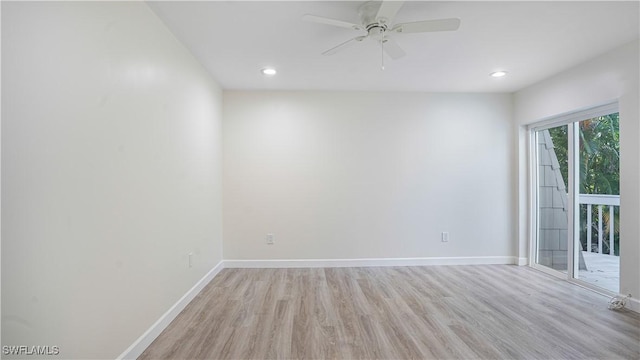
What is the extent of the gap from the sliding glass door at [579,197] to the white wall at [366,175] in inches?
14.3

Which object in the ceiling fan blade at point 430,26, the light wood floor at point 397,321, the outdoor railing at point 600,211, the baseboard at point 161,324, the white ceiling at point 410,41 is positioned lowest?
the light wood floor at point 397,321

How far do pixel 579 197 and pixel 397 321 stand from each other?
8.65 ft

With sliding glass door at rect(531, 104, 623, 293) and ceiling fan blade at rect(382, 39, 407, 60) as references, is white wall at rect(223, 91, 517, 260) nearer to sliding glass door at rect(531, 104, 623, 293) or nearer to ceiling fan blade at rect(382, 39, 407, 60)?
sliding glass door at rect(531, 104, 623, 293)

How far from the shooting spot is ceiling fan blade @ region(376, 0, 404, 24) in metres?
1.63

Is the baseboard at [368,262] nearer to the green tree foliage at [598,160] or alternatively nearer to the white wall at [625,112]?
the green tree foliage at [598,160]

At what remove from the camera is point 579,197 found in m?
3.10

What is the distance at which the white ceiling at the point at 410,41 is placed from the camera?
1.95 meters

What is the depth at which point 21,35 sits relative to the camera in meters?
1.08

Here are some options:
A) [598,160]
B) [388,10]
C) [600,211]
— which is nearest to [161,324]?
[388,10]

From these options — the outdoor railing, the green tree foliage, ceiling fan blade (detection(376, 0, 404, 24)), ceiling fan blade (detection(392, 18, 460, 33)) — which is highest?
ceiling fan blade (detection(376, 0, 404, 24))

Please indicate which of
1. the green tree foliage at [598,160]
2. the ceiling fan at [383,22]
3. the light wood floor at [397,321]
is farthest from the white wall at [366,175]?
the ceiling fan at [383,22]

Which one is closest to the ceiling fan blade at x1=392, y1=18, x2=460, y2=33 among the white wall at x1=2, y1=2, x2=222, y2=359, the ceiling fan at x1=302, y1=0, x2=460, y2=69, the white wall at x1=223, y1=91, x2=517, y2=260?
the ceiling fan at x1=302, y1=0, x2=460, y2=69

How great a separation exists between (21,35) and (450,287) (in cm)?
366

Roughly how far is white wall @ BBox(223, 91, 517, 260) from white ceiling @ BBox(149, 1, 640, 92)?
427mm
